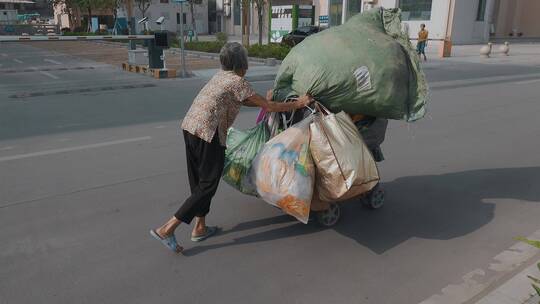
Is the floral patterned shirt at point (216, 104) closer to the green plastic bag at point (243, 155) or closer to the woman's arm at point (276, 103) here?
the woman's arm at point (276, 103)

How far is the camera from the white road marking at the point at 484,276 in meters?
3.08

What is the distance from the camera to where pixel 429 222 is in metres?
4.26

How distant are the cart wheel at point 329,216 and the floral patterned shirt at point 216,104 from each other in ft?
3.84

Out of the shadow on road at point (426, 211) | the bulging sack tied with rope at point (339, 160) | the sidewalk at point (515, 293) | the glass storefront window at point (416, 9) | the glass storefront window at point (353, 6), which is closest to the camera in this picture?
the sidewalk at point (515, 293)

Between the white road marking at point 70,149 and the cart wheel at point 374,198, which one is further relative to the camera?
the white road marking at point 70,149

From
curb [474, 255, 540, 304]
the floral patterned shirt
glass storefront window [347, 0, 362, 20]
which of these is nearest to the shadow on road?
curb [474, 255, 540, 304]

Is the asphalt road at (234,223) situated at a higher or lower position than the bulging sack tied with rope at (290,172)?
lower

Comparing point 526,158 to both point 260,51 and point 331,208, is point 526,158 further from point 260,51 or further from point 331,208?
point 260,51

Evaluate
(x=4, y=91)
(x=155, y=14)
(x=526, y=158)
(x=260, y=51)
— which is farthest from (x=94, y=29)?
(x=526, y=158)

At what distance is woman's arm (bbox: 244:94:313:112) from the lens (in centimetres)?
347

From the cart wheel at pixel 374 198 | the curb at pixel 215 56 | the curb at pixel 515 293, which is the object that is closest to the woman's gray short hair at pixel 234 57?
the cart wheel at pixel 374 198

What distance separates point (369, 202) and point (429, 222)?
1.83ft

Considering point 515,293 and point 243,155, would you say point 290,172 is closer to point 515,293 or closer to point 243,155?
point 243,155

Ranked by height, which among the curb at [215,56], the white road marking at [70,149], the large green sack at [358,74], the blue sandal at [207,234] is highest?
the large green sack at [358,74]
